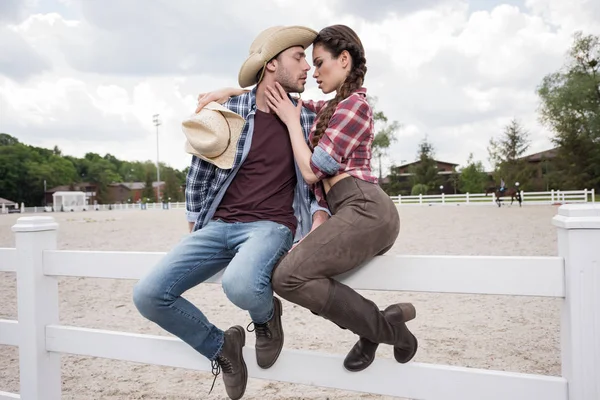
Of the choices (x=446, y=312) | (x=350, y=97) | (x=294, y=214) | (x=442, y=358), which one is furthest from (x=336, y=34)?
(x=446, y=312)

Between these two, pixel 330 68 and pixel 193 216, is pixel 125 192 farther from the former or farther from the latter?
pixel 330 68

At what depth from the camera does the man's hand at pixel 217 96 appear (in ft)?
6.84

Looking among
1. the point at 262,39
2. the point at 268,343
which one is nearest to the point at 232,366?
the point at 268,343

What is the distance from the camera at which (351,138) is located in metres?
1.70

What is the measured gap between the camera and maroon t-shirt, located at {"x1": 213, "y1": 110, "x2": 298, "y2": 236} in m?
1.99

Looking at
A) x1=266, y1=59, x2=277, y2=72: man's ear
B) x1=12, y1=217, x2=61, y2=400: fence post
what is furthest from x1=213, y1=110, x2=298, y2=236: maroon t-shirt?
x1=12, y1=217, x2=61, y2=400: fence post

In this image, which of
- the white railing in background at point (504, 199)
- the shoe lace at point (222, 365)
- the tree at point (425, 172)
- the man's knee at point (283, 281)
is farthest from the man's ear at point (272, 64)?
the tree at point (425, 172)

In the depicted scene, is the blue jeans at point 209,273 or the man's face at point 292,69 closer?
the blue jeans at point 209,273

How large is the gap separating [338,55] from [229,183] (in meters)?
0.68

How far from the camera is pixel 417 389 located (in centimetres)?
172

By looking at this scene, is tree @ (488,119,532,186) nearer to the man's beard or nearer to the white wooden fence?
the white wooden fence

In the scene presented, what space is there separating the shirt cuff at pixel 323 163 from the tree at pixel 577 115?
32.3m

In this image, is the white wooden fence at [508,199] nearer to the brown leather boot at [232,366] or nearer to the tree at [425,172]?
the tree at [425,172]

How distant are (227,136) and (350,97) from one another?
549 mm
